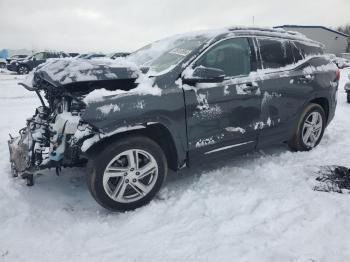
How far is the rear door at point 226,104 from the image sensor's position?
12.5 feet

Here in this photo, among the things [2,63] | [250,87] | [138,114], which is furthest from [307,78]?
[2,63]

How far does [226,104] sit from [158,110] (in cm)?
92

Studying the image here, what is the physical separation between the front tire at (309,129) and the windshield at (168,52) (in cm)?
209

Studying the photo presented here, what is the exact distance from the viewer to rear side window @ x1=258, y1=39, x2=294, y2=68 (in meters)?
4.50

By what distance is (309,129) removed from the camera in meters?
5.30

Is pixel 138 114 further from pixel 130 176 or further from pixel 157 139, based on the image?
pixel 130 176

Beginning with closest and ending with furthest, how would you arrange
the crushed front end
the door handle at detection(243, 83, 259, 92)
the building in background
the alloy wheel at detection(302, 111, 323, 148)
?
the crushed front end, the door handle at detection(243, 83, 259, 92), the alloy wheel at detection(302, 111, 323, 148), the building in background

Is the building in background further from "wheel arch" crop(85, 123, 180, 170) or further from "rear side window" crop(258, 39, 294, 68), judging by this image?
"wheel arch" crop(85, 123, 180, 170)

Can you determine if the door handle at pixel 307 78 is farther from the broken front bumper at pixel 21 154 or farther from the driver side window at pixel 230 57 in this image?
the broken front bumper at pixel 21 154

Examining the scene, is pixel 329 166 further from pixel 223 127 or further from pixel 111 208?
pixel 111 208

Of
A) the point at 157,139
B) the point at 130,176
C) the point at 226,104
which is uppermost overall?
the point at 226,104

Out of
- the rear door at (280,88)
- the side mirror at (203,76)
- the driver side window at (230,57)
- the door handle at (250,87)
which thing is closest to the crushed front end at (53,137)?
the side mirror at (203,76)

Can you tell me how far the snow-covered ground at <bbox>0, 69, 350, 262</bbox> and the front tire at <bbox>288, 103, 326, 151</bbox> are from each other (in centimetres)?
54

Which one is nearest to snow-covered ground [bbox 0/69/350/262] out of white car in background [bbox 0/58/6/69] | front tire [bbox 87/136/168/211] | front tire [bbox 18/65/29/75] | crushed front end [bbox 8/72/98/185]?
front tire [bbox 87/136/168/211]
